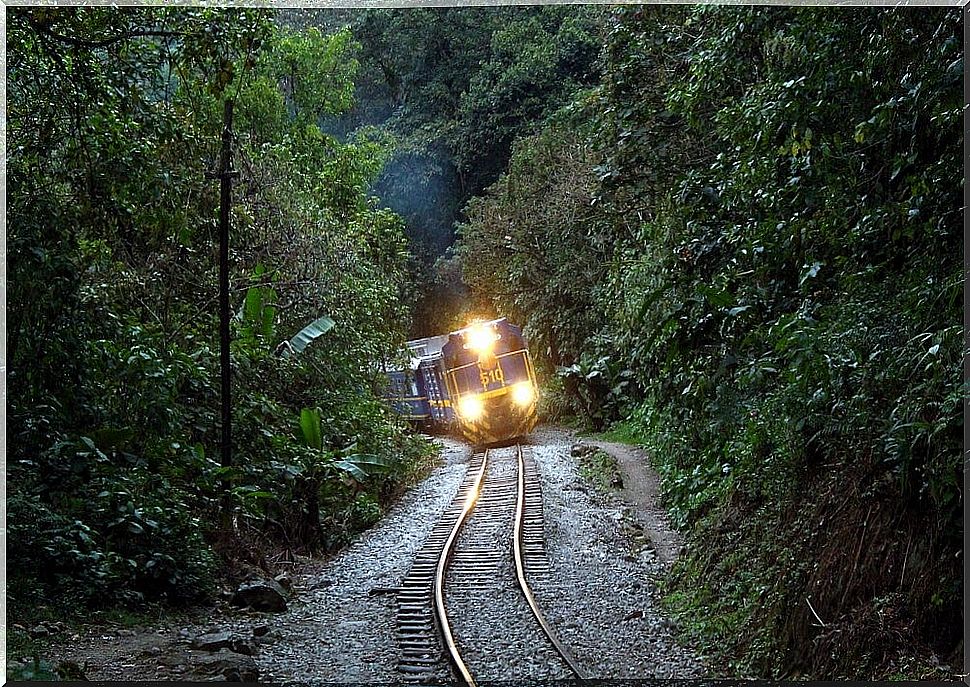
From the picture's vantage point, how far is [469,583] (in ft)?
26.5

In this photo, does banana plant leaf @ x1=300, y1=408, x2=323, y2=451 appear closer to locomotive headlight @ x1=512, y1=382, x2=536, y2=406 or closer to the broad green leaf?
the broad green leaf

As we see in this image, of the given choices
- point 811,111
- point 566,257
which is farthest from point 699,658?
point 566,257

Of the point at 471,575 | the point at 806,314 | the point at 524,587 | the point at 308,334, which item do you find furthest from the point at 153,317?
the point at 806,314

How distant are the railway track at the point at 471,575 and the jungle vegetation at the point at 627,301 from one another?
1.27m

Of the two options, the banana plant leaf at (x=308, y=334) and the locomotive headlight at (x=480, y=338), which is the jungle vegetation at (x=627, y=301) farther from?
the locomotive headlight at (x=480, y=338)

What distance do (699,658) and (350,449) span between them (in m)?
6.33

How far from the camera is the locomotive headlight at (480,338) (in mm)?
17594

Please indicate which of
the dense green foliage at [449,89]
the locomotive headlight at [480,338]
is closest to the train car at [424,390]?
the locomotive headlight at [480,338]

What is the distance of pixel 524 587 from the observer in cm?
764

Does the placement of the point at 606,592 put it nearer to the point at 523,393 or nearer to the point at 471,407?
the point at 471,407

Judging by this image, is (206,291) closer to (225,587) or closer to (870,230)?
(225,587)

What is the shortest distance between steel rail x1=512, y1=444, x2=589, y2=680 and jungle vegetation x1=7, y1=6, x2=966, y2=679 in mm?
941

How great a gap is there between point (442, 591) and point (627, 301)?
14.4 ft

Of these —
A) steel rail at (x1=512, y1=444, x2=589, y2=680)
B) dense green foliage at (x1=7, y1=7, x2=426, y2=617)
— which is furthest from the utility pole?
steel rail at (x1=512, y1=444, x2=589, y2=680)
